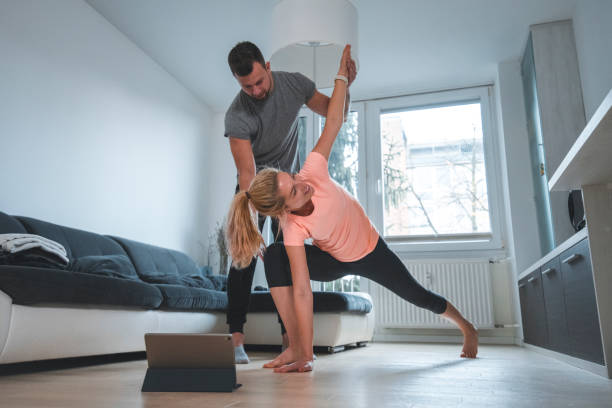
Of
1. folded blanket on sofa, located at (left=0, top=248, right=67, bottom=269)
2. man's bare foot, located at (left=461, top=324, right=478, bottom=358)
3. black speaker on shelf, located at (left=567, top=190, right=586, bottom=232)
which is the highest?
black speaker on shelf, located at (left=567, top=190, right=586, bottom=232)

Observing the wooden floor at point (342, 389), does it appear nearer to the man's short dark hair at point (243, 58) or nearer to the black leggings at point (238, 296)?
the black leggings at point (238, 296)

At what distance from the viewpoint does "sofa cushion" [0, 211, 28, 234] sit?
231 cm

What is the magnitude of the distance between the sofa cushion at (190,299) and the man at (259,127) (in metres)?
0.59

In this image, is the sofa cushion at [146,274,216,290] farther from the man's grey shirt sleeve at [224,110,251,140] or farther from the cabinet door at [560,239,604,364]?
the cabinet door at [560,239,604,364]

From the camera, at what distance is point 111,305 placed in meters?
2.11

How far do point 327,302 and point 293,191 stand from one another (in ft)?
4.73

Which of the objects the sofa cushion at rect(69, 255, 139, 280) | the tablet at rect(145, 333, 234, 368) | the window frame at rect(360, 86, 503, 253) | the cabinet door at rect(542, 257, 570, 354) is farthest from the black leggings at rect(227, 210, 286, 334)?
the window frame at rect(360, 86, 503, 253)

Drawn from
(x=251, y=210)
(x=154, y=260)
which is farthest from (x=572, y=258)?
(x=154, y=260)

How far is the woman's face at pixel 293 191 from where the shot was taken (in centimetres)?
168

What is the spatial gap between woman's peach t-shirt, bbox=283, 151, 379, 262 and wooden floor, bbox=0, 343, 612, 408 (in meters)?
0.48

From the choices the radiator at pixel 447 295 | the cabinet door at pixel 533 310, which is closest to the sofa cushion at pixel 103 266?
the cabinet door at pixel 533 310

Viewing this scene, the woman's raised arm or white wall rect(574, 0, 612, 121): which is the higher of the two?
white wall rect(574, 0, 612, 121)

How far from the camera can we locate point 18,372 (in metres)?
1.72

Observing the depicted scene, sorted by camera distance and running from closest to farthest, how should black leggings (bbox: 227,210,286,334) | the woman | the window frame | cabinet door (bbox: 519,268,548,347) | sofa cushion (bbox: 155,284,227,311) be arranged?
1. the woman
2. black leggings (bbox: 227,210,286,334)
3. sofa cushion (bbox: 155,284,227,311)
4. cabinet door (bbox: 519,268,548,347)
5. the window frame
